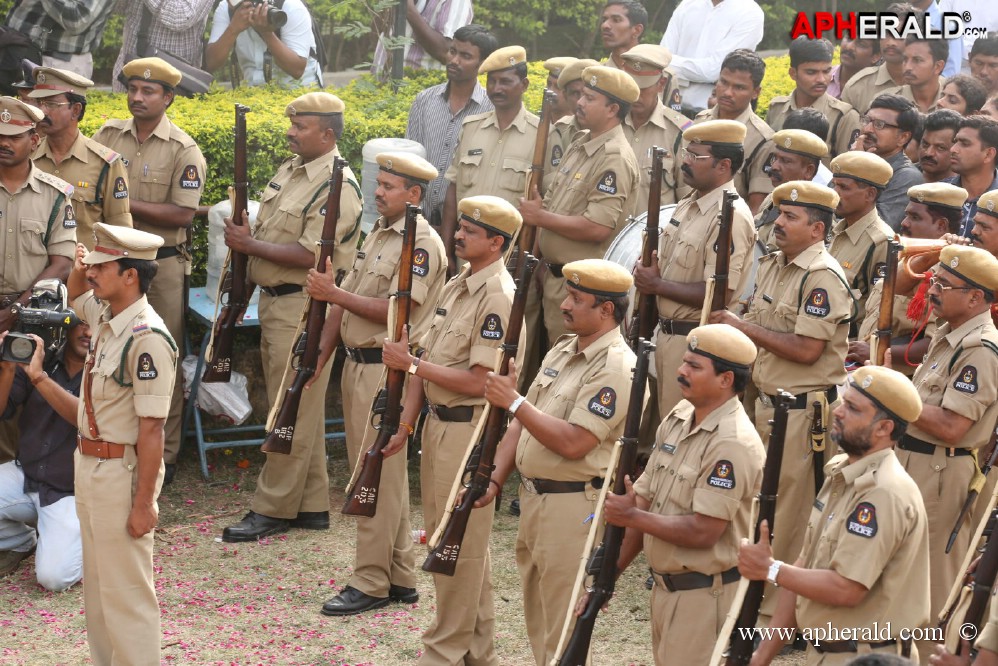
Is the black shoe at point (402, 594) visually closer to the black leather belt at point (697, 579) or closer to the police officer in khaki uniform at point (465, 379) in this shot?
the police officer in khaki uniform at point (465, 379)

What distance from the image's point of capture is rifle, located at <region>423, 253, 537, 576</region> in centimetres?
620

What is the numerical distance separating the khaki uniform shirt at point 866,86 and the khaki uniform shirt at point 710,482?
603 centimetres

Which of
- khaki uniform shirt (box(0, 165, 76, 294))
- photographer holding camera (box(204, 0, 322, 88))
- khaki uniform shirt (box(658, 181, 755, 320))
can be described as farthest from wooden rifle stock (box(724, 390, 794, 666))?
photographer holding camera (box(204, 0, 322, 88))

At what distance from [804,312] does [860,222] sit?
92 cm

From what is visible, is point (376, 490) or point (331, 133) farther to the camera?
point (331, 133)

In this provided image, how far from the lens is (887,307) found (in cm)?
613

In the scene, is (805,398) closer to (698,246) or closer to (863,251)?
(863,251)

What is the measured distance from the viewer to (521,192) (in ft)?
29.9

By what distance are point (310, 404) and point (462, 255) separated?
2.37 m

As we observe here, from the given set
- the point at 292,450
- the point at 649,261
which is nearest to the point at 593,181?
the point at 649,261

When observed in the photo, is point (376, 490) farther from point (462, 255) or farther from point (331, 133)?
point (331, 133)

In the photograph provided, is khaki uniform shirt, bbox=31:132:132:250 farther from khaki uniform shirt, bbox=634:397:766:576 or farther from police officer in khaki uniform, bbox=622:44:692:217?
khaki uniform shirt, bbox=634:397:766:576

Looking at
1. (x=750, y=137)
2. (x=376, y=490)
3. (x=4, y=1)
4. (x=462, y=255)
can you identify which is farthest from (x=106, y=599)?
(x=4, y=1)

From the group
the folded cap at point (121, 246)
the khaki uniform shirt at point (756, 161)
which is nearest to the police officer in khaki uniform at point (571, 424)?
the folded cap at point (121, 246)
